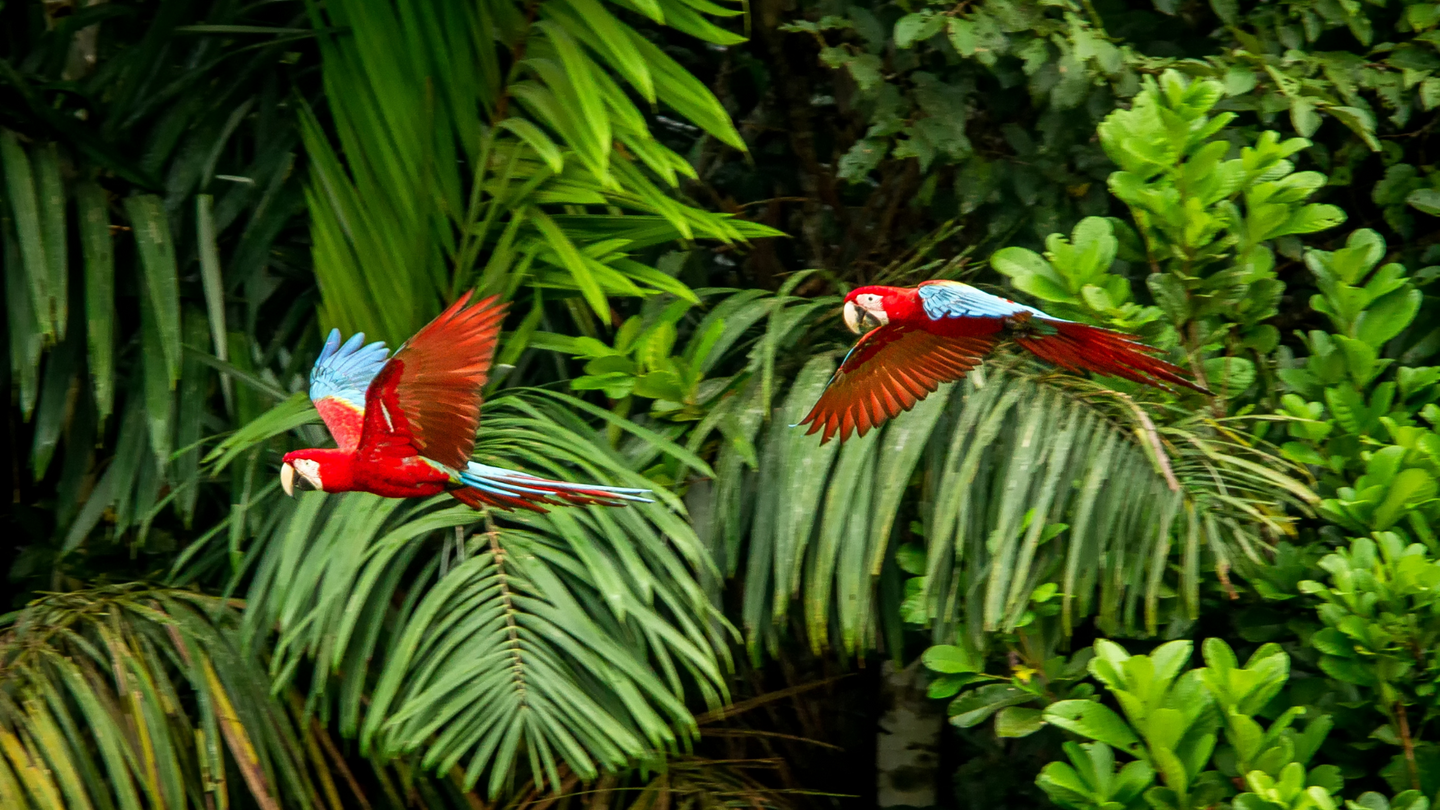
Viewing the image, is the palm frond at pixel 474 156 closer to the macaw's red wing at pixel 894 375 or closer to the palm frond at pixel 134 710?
the macaw's red wing at pixel 894 375

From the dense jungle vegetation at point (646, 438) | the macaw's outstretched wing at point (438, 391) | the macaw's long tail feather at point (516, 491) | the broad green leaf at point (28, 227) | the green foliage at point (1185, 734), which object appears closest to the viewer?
the macaw's outstretched wing at point (438, 391)

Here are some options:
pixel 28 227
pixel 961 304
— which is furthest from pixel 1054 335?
pixel 28 227

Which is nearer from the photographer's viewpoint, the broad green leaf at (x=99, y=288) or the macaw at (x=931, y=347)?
the macaw at (x=931, y=347)

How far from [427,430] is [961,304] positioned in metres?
0.67

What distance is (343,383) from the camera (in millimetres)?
1917

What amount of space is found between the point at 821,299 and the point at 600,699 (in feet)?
2.42

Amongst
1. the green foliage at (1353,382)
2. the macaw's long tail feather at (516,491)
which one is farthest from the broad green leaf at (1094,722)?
the macaw's long tail feather at (516,491)

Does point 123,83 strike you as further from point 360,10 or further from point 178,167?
point 360,10

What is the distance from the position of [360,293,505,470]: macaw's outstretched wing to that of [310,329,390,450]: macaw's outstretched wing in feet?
0.37

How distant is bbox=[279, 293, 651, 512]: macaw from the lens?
1.68 m

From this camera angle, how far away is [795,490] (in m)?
2.35

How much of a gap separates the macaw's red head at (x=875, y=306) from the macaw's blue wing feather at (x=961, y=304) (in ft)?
0.12

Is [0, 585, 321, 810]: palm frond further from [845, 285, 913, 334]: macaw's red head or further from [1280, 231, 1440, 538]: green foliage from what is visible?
[1280, 231, 1440, 538]: green foliage

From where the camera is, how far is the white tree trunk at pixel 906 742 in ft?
9.64
